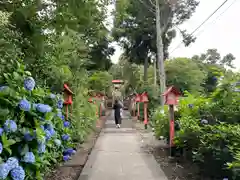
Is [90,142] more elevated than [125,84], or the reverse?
[125,84]

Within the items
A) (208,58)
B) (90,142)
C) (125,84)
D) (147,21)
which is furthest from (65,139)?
(208,58)

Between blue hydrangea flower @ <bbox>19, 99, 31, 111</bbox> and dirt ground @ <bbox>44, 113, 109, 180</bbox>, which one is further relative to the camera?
dirt ground @ <bbox>44, 113, 109, 180</bbox>

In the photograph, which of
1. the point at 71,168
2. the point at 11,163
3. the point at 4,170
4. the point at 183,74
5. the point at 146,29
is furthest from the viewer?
the point at 183,74

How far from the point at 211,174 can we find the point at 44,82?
9.42ft

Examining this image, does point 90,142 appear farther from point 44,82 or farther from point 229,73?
point 229,73

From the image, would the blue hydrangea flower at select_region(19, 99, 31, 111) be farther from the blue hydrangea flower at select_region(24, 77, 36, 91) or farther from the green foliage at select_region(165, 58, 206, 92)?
the green foliage at select_region(165, 58, 206, 92)

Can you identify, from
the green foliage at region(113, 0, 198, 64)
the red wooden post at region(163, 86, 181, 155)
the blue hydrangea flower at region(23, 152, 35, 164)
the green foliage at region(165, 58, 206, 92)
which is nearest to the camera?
the blue hydrangea flower at region(23, 152, 35, 164)

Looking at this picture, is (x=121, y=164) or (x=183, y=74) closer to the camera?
(x=121, y=164)

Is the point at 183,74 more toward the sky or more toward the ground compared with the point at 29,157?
more toward the sky

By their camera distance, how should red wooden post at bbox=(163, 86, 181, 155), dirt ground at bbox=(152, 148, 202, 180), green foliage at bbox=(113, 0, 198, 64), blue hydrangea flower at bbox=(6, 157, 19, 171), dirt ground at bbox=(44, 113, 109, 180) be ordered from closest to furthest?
blue hydrangea flower at bbox=(6, 157, 19, 171) → dirt ground at bbox=(152, 148, 202, 180) → dirt ground at bbox=(44, 113, 109, 180) → red wooden post at bbox=(163, 86, 181, 155) → green foliage at bbox=(113, 0, 198, 64)

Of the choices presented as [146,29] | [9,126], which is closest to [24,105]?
[9,126]

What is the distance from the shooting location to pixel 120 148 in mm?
7621

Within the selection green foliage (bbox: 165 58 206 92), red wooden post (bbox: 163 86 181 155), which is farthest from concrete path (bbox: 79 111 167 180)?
green foliage (bbox: 165 58 206 92)

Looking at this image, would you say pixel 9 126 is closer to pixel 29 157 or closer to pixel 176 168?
pixel 29 157
